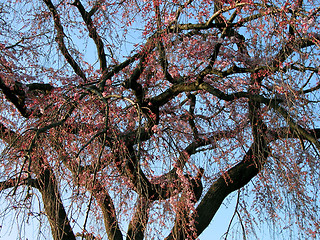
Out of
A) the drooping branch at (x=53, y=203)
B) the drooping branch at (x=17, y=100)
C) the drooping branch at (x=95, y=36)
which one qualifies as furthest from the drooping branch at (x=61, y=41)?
the drooping branch at (x=53, y=203)

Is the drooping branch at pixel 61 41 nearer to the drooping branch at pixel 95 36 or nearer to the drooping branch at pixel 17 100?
the drooping branch at pixel 95 36

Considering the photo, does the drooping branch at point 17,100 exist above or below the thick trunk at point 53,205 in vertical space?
above

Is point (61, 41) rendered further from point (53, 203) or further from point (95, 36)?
point (53, 203)

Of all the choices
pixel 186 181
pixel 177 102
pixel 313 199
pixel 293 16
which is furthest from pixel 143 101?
pixel 313 199

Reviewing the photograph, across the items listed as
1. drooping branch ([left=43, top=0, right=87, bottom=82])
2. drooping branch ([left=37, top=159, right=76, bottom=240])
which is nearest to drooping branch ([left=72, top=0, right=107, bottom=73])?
drooping branch ([left=43, top=0, right=87, bottom=82])

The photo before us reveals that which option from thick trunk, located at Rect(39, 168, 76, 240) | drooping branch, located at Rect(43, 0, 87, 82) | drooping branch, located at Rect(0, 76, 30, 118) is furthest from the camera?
drooping branch, located at Rect(43, 0, 87, 82)

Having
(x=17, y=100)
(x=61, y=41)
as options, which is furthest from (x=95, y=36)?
(x=17, y=100)

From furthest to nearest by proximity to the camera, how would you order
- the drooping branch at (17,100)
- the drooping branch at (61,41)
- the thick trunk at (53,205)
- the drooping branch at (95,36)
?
the drooping branch at (95,36)
the drooping branch at (61,41)
the drooping branch at (17,100)
the thick trunk at (53,205)

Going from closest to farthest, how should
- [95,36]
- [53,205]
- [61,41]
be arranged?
[53,205]
[61,41]
[95,36]

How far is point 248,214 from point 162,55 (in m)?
1.98

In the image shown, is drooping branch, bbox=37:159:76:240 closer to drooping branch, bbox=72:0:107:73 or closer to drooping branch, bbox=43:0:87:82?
drooping branch, bbox=43:0:87:82

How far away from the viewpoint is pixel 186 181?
377cm

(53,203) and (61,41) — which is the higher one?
(61,41)

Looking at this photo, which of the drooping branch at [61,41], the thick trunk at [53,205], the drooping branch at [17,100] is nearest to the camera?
the thick trunk at [53,205]
